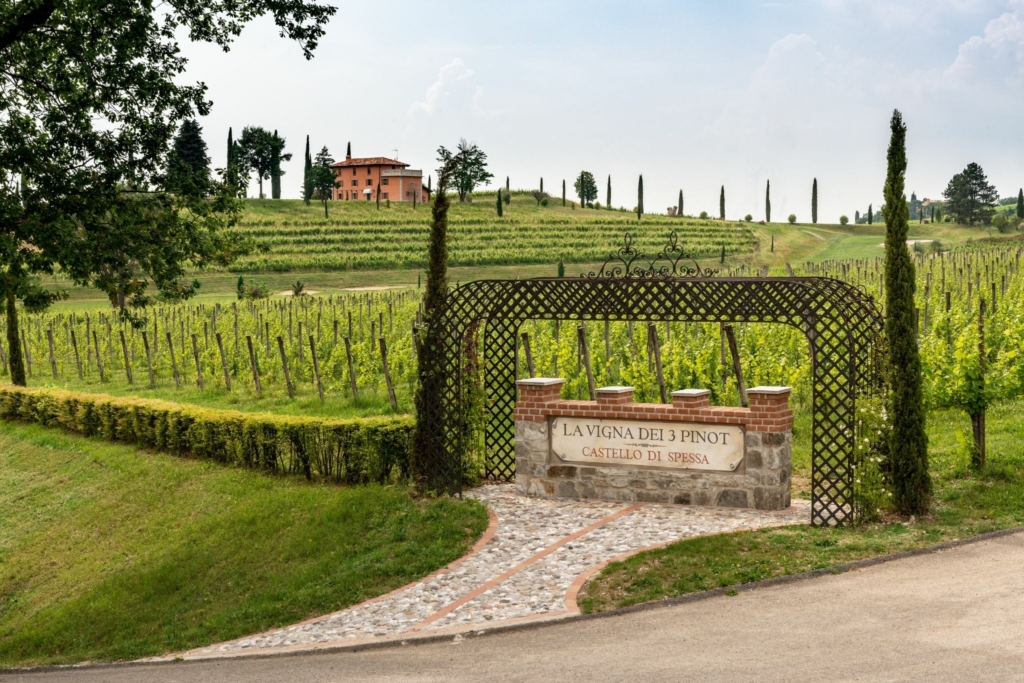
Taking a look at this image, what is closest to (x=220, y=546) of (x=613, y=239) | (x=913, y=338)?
(x=913, y=338)

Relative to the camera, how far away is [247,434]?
17781 millimetres

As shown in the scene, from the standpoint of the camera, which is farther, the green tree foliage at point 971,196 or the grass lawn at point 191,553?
the green tree foliage at point 971,196

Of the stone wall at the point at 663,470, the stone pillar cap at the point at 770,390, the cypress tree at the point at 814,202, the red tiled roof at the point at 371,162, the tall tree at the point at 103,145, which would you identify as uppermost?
the red tiled roof at the point at 371,162

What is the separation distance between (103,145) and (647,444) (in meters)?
9.25

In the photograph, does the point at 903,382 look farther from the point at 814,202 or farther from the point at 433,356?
the point at 814,202

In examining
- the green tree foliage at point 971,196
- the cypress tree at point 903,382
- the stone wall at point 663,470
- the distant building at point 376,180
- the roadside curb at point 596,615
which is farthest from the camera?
the distant building at point 376,180

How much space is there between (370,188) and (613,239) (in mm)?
36659

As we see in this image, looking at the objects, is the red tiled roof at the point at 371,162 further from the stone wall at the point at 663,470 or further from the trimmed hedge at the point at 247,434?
the stone wall at the point at 663,470

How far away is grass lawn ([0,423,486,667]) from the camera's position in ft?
39.9

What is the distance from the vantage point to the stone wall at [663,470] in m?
12.3

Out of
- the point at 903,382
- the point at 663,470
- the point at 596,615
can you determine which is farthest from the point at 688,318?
the point at 596,615

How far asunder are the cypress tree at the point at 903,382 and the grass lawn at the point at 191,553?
4709 mm

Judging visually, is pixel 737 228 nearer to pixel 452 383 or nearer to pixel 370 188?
pixel 370 188

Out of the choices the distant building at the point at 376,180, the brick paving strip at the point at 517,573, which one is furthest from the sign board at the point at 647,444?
the distant building at the point at 376,180
